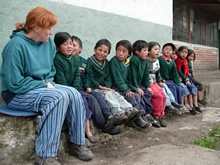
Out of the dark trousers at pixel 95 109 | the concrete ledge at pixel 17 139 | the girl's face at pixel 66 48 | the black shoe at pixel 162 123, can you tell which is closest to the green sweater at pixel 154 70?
the black shoe at pixel 162 123

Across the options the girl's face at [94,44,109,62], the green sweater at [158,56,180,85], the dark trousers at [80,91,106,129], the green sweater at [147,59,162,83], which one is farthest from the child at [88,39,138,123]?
the green sweater at [158,56,180,85]

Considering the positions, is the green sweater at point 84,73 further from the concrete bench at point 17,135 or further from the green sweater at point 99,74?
the concrete bench at point 17,135

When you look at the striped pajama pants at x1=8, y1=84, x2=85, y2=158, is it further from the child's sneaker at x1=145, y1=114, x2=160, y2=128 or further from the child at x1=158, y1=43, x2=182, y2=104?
the child at x1=158, y1=43, x2=182, y2=104

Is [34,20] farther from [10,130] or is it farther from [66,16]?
[66,16]

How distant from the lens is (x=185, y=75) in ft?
18.1

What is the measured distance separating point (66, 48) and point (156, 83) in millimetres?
1848

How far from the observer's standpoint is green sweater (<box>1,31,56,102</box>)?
2643mm

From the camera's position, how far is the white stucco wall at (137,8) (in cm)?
449

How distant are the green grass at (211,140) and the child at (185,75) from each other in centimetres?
124

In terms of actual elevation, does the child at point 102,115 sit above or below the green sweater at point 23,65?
below

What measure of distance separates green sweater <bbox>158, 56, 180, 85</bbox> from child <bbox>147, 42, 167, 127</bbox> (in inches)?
9.5

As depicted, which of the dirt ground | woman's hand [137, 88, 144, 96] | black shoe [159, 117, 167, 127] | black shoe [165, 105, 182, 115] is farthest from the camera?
black shoe [165, 105, 182, 115]

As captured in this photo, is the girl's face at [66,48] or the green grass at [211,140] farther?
the green grass at [211,140]

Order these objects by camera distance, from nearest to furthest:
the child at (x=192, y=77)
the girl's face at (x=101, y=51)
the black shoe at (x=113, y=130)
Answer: the black shoe at (x=113, y=130) < the girl's face at (x=101, y=51) < the child at (x=192, y=77)
